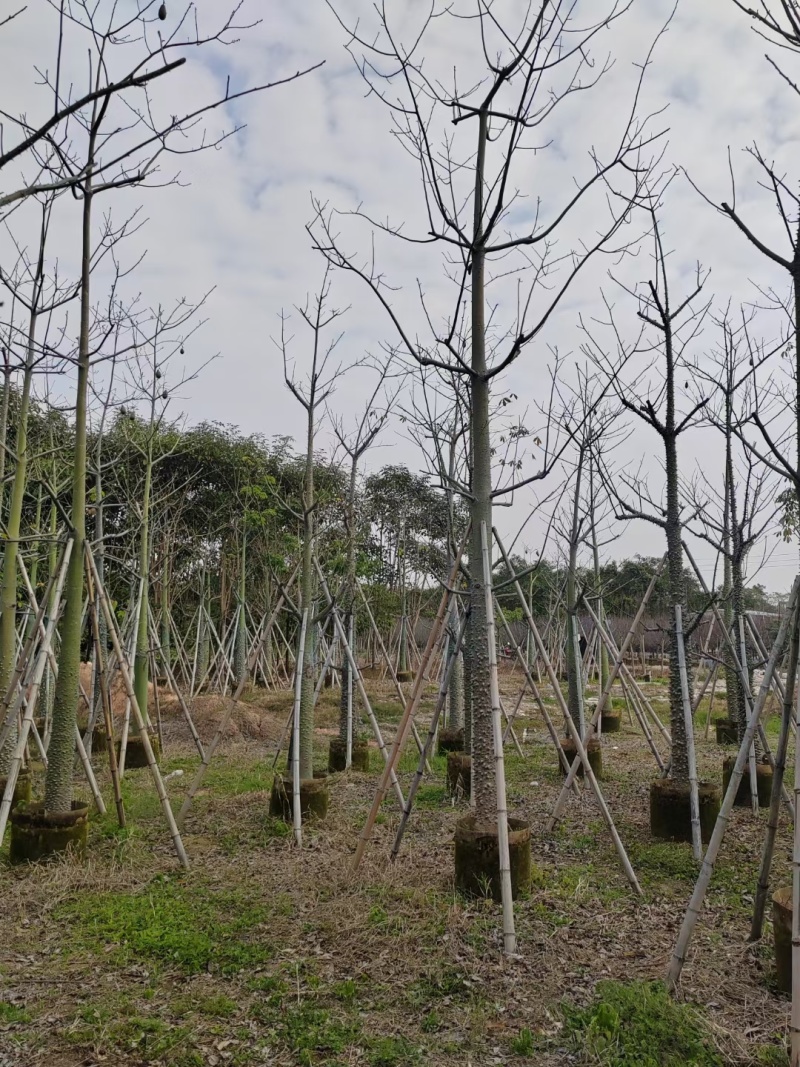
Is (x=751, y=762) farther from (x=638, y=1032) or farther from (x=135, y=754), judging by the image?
(x=135, y=754)

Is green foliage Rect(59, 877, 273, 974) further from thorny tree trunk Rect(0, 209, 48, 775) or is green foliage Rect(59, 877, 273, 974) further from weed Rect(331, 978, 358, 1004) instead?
thorny tree trunk Rect(0, 209, 48, 775)

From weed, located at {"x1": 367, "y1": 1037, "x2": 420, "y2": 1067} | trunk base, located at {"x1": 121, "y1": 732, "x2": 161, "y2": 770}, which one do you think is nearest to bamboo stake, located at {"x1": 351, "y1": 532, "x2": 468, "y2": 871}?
weed, located at {"x1": 367, "y1": 1037, "x2": 420, "y2": 1067}

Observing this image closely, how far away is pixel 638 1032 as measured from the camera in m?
2.60

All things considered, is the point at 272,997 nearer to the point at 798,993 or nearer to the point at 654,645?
the point at 798,993

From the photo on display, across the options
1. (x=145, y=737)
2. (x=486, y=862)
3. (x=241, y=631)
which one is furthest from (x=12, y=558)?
(x=241, y=631)

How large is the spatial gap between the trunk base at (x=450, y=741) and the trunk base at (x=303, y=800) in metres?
3.01

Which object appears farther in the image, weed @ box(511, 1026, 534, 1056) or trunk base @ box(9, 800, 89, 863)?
trunk base @ box(9, 800, 89, 863)

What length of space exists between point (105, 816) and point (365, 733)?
540cm

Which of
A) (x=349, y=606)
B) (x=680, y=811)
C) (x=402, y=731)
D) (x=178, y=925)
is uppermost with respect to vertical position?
(x=349, y=606)

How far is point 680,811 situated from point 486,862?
1890 millimetres

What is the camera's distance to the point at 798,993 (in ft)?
7.63

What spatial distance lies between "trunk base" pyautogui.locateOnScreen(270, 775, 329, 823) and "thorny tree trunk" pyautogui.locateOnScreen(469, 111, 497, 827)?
166 centimetres

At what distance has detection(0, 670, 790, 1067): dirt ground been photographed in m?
2.68

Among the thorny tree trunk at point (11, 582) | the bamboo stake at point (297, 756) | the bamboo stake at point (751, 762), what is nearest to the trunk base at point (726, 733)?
the bamboo stake at point (751, 762)
